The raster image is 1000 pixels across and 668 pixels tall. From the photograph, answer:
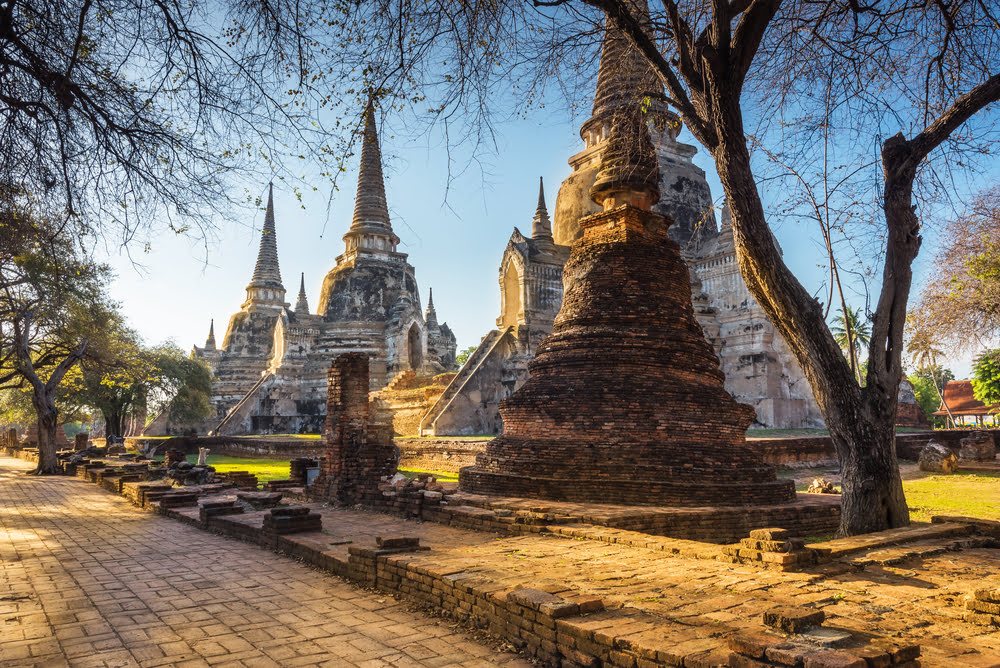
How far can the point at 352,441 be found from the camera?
10344mm

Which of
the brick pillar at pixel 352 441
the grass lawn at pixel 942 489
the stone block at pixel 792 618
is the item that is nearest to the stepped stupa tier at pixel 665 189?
the grass lawn at pixel 942 489

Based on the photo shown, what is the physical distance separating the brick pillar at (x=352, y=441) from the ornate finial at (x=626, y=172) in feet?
14.6

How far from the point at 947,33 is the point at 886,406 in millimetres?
3783

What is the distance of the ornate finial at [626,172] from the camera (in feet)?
32.6

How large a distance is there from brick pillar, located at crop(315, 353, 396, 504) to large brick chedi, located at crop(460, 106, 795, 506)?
1.34 meters

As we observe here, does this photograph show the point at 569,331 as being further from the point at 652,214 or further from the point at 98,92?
the point at 98,92

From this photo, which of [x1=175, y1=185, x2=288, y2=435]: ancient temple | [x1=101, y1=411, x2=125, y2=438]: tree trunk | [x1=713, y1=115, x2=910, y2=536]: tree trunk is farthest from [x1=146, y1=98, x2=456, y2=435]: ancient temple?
[x1=713, y1=115, x2=910, y2=536]: tree trunk

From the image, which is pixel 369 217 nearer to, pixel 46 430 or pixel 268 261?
pixel 268 261

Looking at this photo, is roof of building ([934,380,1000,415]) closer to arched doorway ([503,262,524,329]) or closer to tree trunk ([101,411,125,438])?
arched doorway ([503,262,524,329])

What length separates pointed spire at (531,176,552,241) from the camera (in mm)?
23781

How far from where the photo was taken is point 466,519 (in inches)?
304

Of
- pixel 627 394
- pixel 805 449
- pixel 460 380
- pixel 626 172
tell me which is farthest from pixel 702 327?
pixel 627 394

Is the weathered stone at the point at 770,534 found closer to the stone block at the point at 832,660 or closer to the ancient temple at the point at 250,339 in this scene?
the stone block at the point at 832,660

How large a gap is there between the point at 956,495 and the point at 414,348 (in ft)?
73.8
